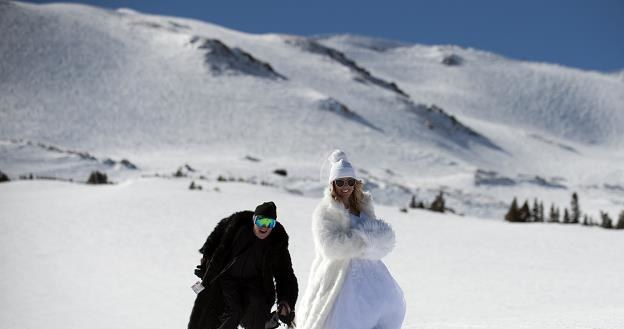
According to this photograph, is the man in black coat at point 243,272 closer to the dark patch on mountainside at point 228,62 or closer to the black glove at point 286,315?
the black glove at point 286,315

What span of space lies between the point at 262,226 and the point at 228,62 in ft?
243

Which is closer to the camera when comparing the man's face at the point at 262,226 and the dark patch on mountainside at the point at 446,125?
the man's face at the point at 262,226

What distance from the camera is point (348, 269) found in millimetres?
4832

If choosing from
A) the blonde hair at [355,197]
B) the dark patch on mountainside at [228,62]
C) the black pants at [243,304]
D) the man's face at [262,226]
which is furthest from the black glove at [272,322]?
the dark patch on mountainside at [228,62]

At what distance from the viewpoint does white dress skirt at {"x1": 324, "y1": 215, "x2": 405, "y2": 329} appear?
4.71 meters

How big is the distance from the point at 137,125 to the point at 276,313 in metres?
56.1

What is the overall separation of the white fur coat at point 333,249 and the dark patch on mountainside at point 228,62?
7093 cm

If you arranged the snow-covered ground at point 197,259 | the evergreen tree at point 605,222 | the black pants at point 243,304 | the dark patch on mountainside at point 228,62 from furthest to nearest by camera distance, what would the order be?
the dark patch on mountainside at point 228,62 → the evergreen tree at point 605,222 → the snow-covered ground at point 197,259 → the black pants at point 243,304

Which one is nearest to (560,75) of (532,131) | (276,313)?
(532,131)

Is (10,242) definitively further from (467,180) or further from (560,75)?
Result: (560,75)

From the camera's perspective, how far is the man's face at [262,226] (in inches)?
197

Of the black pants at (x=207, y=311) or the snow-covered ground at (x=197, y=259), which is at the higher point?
the black pants at (x=207, y=311)

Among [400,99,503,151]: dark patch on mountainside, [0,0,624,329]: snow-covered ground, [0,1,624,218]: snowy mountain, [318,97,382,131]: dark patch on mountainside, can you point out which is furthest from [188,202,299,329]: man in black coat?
[400,99,503,151]: dark patch on mountainside

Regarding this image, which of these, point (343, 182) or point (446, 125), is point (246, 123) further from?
point (343, 182)
